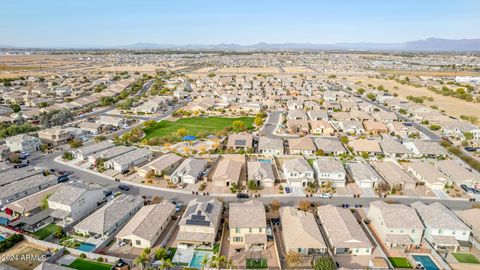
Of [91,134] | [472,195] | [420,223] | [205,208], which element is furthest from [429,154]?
[91,134]

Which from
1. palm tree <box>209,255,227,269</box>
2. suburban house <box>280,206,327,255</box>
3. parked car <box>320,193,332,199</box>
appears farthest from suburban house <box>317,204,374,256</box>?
palm tree <box>209,255,227,269</box>

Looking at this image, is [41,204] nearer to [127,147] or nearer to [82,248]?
[82,248]

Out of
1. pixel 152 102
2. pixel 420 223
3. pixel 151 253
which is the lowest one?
pixel 151 253

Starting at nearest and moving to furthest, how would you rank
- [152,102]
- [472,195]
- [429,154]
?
[472,195] < [429,154] < [152,102]

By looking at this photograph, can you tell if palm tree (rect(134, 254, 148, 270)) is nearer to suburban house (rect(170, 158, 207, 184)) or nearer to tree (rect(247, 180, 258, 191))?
suburban house (rect(170, 158, 207, 184))

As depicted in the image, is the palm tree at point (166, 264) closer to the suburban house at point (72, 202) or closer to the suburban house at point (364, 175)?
the suburban house at point (72, 202)
